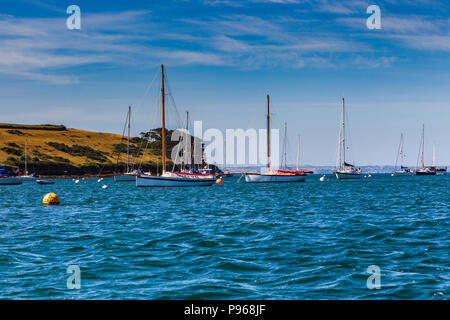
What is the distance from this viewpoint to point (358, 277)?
39.3 ft

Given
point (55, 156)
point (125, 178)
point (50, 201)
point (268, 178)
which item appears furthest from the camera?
point (55, 156)

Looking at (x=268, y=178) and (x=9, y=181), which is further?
(x=9, y=181)

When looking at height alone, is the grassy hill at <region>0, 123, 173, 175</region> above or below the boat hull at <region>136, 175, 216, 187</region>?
above

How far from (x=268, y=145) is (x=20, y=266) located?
7257 centimetres

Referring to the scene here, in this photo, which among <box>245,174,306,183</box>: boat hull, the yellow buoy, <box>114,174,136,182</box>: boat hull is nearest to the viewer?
the yellow buoy

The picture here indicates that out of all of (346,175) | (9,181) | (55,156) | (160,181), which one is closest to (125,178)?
(9,181)

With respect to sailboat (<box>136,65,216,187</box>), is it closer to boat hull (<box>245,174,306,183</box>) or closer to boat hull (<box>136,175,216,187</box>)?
boat hull (<box>136,175,216,187</box>)

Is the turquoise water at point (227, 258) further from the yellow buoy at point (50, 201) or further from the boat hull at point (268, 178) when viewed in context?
the boat hull at point (268, 178)

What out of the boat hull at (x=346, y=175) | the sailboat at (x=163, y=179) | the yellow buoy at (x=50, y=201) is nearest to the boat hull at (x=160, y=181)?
the sailboat at (x=163, y=179)

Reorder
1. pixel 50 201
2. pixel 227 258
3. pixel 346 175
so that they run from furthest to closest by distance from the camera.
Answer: pixel 346 175, pixel 50 201, pixel 227 258

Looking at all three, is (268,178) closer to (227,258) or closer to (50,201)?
(50,201)

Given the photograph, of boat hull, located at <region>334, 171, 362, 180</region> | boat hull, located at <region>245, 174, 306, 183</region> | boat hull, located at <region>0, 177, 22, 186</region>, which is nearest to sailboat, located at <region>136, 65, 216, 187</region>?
boat hull, located at <region>245, 174, 306, 183</region>

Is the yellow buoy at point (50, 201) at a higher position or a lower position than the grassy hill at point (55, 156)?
lower
